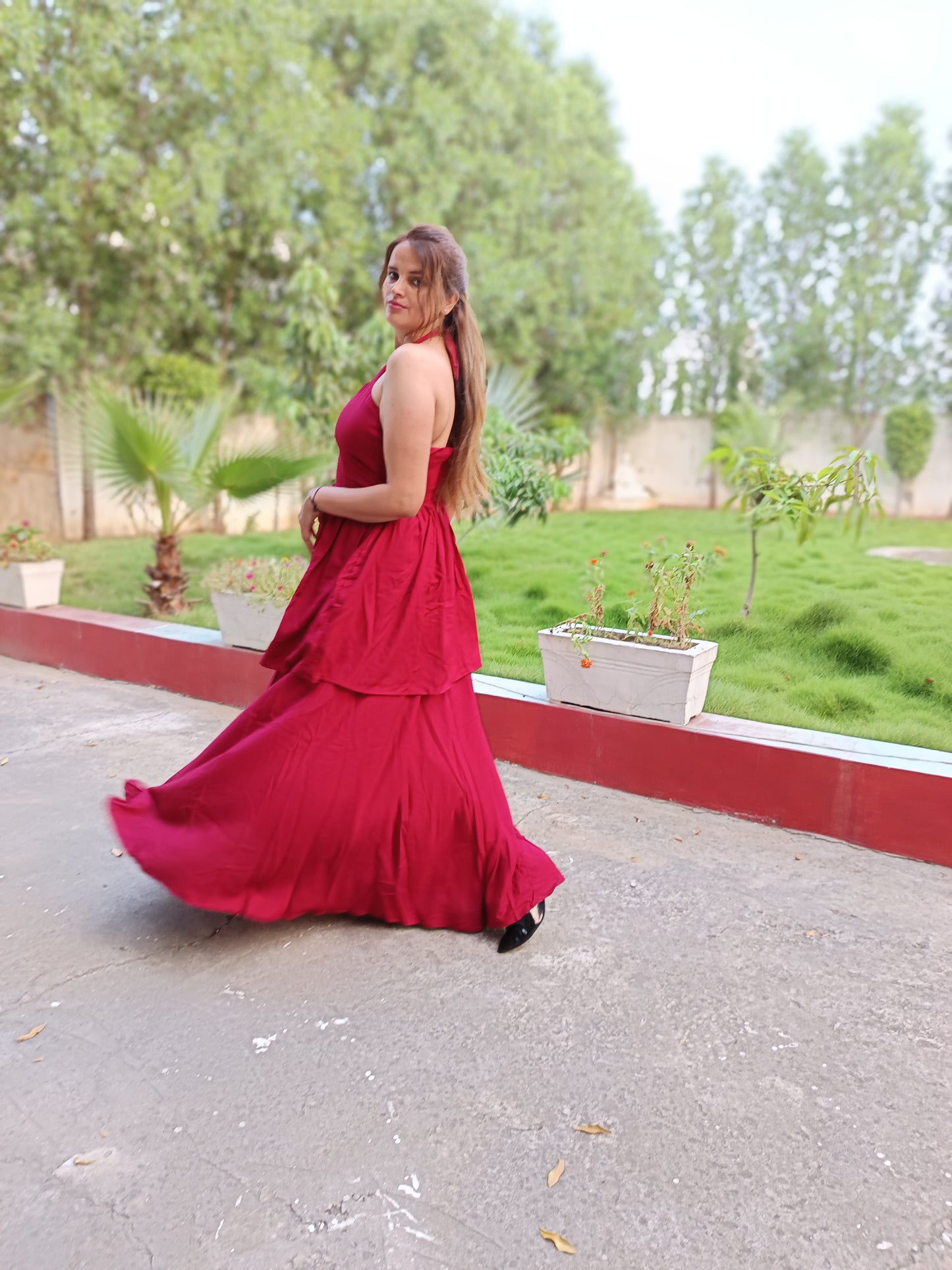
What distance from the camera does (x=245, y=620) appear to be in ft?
15.7

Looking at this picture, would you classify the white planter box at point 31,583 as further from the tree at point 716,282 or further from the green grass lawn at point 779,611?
the tree at point 716,282

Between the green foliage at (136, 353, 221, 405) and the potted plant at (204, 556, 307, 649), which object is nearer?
the potted plant at (204, 556, 307, 649)

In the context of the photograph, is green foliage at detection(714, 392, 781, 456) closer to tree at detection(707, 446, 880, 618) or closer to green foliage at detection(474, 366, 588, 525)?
green foliage at detection(474, 366, 588, 525)

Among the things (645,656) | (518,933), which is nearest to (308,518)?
(518,933)

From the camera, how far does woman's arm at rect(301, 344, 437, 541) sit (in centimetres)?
215

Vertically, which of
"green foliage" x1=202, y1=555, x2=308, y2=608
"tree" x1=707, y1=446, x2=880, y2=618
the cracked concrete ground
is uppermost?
"tree" x1=707, y1=446, x2=880, y2=618

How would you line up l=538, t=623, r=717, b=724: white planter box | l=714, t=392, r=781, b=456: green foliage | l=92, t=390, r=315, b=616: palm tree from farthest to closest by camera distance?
l=714, t=392, r=781, b=456: green foliage
l=92, t=390, r=315, b=616: palm tree
l=538, t=623, r=717, b=724: white planter box

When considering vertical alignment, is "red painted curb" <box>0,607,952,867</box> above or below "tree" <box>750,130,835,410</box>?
below

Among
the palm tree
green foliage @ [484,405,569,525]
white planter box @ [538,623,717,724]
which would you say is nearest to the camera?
white planter box @ [538,623,717,724]

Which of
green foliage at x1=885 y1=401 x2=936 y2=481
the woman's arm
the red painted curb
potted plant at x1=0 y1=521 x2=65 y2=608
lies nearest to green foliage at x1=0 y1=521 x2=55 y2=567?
potted plant at x1=0 y1=521 x2=65 y2=608

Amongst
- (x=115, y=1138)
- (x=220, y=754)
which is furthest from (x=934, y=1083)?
(x=220, y=754)

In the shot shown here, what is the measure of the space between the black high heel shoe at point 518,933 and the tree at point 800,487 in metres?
2.11

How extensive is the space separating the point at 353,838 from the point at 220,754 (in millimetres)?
408

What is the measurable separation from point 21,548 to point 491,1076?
5222 mm
